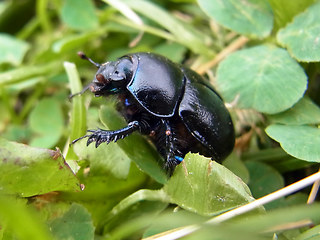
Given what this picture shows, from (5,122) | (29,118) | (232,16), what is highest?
(232,16)

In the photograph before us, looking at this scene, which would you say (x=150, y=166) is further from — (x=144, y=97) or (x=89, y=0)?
(x=89, y=0)

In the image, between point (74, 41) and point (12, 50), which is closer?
point (74, 41)

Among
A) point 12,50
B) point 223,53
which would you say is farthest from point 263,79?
point 12,50

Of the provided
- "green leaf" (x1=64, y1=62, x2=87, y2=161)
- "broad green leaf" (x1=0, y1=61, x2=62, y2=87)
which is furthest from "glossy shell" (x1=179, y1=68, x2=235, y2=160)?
"broad green leaf" (x1=0, y1=61, x2=62, y2=87)

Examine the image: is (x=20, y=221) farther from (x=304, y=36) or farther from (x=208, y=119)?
(x=304, y=36)

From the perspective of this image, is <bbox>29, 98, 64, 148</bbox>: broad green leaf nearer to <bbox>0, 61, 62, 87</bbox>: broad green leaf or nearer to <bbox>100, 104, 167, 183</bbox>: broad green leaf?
<bbox>0, 61, 62, 87</bbox>: broad green leaf

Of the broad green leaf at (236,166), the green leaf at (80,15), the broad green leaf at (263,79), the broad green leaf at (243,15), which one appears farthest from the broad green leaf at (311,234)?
the green leaf at (80,15)

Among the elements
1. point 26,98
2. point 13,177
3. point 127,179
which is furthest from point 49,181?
point 26,98

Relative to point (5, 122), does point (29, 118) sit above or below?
above
